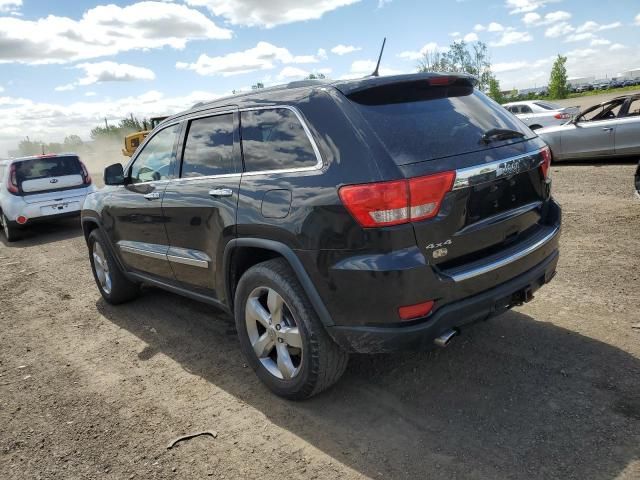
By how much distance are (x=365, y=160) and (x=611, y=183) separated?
7586 millimetres

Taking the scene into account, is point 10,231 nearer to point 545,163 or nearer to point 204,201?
point 204,201

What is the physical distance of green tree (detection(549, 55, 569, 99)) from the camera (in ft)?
180

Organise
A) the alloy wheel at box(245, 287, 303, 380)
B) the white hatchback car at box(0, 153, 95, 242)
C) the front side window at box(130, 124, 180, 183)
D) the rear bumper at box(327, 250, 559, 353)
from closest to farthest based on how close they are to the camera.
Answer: the rear bumper at box(327, 250, 559, 353) → the alloy wheel at box(245, 287, 303, 380) → the front side window at box(130, 124, 180, 183) → the white hatchback car at box(0, 153, 95, 242)

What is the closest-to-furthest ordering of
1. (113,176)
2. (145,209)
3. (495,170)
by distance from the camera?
(495,170), (145,209), (113,176)

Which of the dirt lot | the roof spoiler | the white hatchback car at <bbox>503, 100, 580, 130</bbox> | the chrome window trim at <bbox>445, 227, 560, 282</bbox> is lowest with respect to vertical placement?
the dirt lot

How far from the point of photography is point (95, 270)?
5.81 m

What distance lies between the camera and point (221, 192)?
3414 millimetres

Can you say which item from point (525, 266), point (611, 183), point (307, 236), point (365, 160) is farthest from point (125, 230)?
point (611, 183)

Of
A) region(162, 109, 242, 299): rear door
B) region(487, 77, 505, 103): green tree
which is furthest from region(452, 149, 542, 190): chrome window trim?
region(487, 77, 505, 103): green tree

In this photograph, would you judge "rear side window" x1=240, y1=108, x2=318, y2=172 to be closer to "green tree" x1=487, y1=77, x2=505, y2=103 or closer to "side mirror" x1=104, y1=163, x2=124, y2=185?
"side mirror" x1=104, y1=163, x2=124, y2=185

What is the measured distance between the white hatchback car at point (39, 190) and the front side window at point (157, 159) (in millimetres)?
6603

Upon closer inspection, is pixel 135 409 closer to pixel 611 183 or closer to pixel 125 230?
pixel 125 230

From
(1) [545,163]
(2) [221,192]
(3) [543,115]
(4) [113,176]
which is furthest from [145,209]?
(3) [543,115]

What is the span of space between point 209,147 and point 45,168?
8.38 meters
